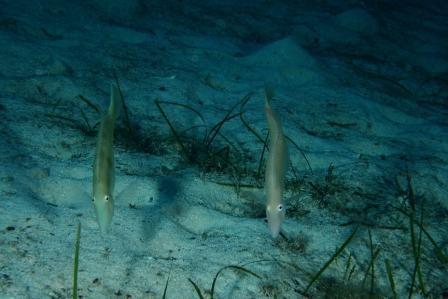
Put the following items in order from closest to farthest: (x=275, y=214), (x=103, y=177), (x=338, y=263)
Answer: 1. (x=103, y=177)
2. (x=275, y=214)
3. (x=338, y=263)

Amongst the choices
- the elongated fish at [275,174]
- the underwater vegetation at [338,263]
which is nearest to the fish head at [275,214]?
the elongated fish at [275,174]

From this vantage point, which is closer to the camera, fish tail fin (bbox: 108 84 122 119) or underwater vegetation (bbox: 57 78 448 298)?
fish tail fin (bbox: 108 84 122 119)

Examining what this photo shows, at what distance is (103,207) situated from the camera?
2156 mm

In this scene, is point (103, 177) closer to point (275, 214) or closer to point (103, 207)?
point (103, 207)

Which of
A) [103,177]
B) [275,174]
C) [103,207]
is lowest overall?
[103,207]

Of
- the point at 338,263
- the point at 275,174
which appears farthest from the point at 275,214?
the point at 338,263

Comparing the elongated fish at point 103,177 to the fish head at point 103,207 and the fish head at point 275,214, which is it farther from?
the fish head at point 275,214

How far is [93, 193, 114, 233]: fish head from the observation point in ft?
7.04

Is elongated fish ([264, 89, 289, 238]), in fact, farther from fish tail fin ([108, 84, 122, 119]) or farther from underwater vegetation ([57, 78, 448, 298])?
fish tail fin ([108, 84, 122, 119])

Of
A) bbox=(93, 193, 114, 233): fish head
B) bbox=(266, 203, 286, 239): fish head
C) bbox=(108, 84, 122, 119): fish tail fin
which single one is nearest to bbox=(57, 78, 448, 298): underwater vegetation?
bbox=(93, 193, 114, 233): fish head

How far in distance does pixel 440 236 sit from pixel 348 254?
36.8 inches

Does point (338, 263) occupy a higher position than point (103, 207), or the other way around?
point (103, 207)

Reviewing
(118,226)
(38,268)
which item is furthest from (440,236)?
(38,268)

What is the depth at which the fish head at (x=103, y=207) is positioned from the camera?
215 cm
